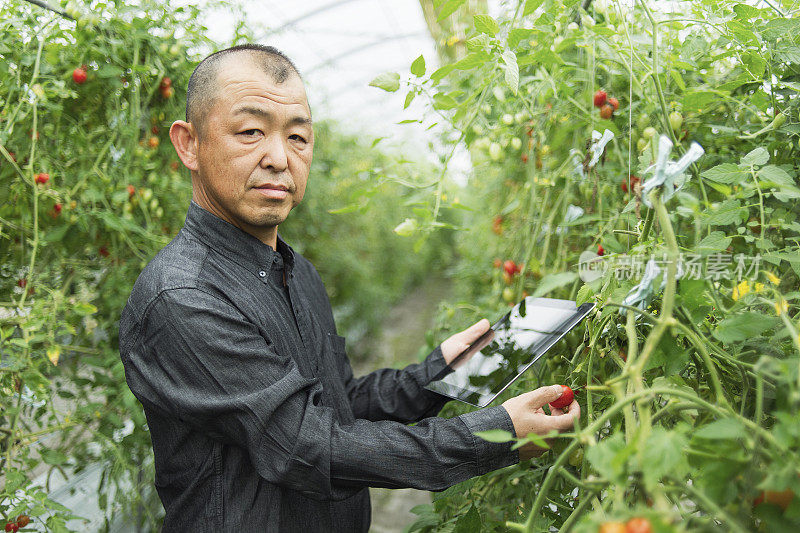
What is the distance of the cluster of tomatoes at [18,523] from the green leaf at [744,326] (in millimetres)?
1318

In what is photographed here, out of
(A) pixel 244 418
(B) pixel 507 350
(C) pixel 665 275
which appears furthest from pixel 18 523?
(C) pixel 665 275

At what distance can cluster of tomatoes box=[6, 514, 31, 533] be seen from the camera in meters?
1.10

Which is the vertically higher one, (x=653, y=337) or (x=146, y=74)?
(x=146, y=74)

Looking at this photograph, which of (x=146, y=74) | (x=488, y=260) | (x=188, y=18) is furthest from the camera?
(x=488, y=260)

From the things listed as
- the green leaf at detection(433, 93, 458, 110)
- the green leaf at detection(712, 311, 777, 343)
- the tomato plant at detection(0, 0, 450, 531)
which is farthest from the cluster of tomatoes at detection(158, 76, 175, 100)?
the green leaf at detection(712, 311, 777, 343)

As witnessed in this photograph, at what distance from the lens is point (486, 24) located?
92 centimetres

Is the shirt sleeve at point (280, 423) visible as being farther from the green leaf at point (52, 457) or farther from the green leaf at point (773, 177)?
the green leaf at point (52, 457)

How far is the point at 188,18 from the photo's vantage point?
1571 mm

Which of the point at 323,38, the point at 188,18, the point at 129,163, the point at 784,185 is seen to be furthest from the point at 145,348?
the point at 323,38

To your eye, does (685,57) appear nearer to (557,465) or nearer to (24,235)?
(557,465)

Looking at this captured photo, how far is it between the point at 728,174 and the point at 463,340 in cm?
60

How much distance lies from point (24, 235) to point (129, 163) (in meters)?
0.32

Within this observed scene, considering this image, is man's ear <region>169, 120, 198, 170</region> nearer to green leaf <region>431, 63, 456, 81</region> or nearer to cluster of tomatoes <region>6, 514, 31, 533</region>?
green leaf <region>431, 63, 456, 81</region>

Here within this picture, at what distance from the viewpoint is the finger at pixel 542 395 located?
0.82 metres
